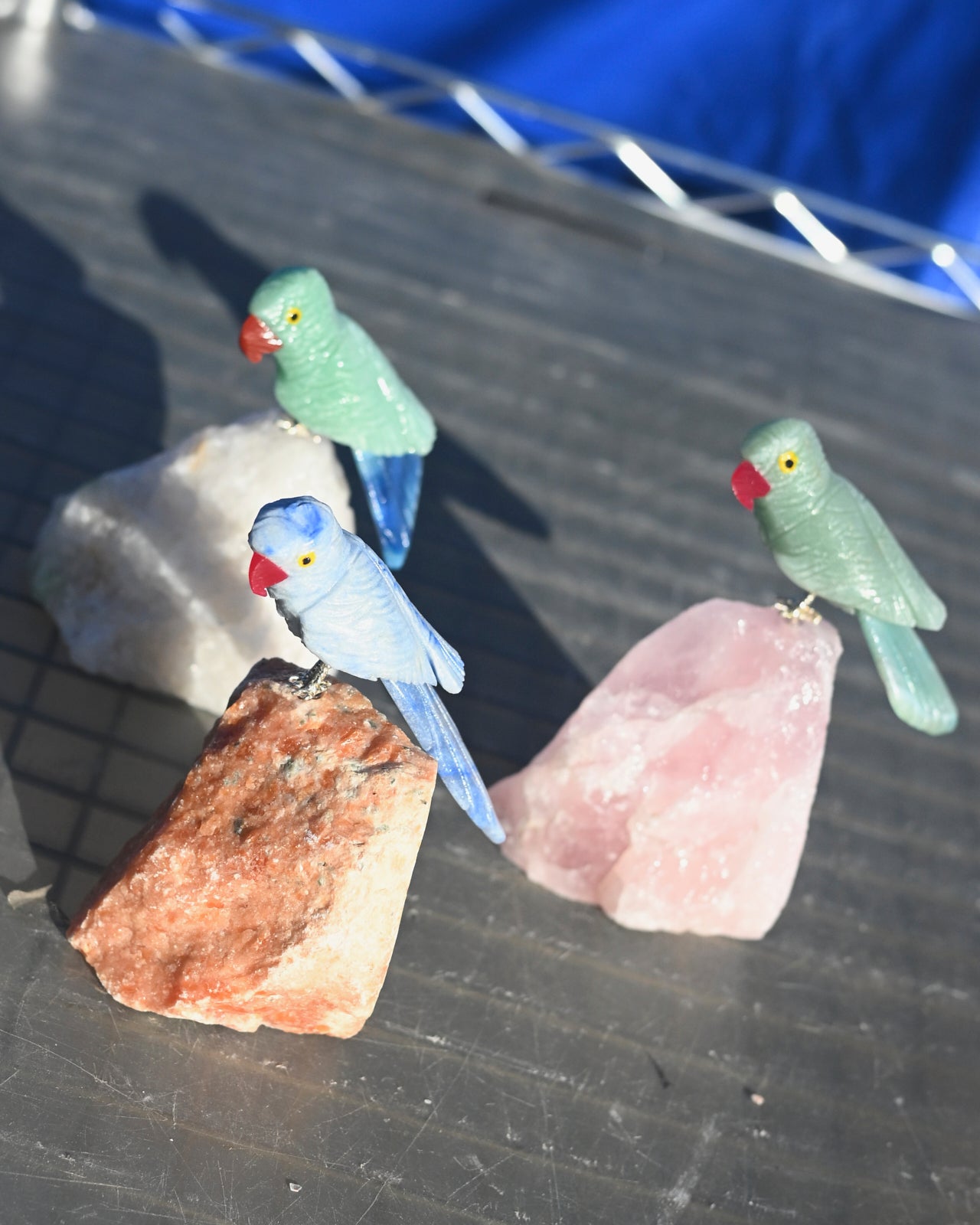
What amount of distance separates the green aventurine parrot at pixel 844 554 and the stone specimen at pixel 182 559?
780mm

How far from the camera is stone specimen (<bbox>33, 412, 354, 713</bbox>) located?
7.55 ft

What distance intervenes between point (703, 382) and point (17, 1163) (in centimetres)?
265

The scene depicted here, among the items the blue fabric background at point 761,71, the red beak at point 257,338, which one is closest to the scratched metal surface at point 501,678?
the red beak at point 257,338

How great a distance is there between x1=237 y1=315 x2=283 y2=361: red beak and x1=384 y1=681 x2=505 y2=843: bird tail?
2.17ft

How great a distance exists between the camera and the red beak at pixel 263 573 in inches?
69.2

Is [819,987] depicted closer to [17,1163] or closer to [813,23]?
[17,1163]

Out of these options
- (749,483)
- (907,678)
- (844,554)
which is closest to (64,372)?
(749,483)

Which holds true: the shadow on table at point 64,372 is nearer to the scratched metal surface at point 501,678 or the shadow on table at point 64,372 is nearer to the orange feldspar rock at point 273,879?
the scratched metal surface at point 501,678

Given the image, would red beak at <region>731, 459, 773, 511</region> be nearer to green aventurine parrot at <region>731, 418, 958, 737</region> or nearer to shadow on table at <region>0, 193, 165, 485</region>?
green aventurine parrot at <region>731, 418, 958, 737</region>

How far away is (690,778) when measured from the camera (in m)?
2.23

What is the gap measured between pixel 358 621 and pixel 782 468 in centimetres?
76

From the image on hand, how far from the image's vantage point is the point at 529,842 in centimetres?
232

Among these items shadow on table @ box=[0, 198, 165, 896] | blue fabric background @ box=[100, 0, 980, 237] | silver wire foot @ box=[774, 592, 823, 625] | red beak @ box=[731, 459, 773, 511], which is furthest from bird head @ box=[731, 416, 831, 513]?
blue fabric background @ box=[100, 0, 980, 237]

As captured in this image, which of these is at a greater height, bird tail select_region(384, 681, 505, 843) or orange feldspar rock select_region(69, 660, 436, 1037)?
bird tail select_region(384, 681, 505, 843)
